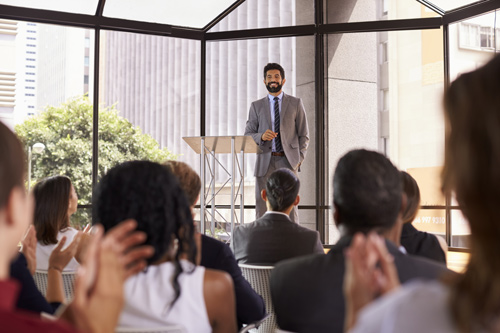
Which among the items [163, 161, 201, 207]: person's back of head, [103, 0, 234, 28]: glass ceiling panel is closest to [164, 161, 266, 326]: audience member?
[163, 161, 201, 207]: person's back of head

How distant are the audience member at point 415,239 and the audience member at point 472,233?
5.82ft

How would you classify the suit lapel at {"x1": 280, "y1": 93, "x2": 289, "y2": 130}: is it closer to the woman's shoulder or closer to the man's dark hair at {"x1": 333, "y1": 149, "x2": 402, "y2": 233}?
the man's dark hair at {"x1": 333, "y1": 149, "x2": 402, "y2": 233}

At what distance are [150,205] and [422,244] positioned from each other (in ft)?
4.66

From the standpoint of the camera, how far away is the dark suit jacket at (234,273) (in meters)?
2.19

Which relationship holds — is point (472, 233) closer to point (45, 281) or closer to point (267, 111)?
point (45, 281)

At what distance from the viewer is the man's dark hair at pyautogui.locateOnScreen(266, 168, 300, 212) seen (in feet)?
9.73

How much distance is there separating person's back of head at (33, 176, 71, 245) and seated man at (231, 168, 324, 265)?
89 centimetres

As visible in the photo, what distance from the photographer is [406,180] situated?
7.86ft

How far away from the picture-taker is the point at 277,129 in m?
5.80

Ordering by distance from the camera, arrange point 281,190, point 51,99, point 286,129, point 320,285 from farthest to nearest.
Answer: point 51,99
point 286,129
point 281,190
point 320,285

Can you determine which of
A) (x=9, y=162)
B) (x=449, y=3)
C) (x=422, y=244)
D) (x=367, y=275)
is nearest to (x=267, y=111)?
(x=449, y=3)

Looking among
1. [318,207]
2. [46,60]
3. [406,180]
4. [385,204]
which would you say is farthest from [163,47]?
[385,204]

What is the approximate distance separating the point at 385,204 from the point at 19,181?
3.38 ft

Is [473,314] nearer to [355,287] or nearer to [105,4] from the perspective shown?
[355,287]
